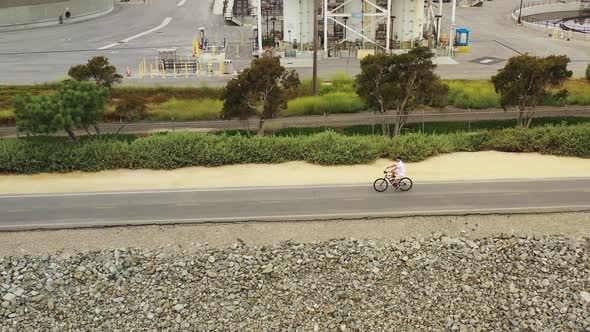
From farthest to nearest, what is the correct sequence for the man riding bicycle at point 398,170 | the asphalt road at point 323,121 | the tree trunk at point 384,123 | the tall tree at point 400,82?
1. the asphalt road at point 323,121
2. the tree trunk at point 384,123
3. the tall tree at point 400,82
4. the man riding bicycle at point 398,170

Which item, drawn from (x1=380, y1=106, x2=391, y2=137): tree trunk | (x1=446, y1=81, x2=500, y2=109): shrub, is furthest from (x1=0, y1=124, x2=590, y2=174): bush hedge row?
(x1=446, y1=81, x2=500, y2=109): shrub

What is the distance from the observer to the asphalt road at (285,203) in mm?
24812

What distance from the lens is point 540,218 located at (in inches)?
971

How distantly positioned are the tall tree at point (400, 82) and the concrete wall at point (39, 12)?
170 ft

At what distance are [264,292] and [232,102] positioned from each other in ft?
43.3

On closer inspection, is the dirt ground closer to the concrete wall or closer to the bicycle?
the bicycle

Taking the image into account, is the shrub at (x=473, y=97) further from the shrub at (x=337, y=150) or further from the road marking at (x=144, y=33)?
the road marking at (x=144, y=33)

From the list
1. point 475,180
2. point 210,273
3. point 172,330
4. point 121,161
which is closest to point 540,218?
point 475,180

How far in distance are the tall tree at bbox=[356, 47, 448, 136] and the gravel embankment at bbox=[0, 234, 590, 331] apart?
11.2 meters

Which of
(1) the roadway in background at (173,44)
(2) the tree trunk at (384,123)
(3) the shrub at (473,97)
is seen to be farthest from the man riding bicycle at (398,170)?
(1) the roadway in background at (173,44)

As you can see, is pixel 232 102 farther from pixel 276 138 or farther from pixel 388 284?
pixel 388 284

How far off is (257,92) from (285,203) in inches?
328

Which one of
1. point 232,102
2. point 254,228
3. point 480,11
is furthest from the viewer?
point 480,11

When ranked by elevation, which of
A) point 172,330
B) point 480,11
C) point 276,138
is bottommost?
point 172,330
